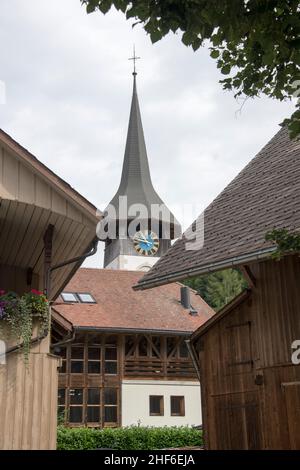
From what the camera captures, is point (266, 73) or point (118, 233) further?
point (118, 233)

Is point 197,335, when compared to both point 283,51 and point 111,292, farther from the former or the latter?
point 111,292

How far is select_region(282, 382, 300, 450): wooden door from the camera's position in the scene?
10.5m

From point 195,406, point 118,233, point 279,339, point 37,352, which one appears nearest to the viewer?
point 37,352

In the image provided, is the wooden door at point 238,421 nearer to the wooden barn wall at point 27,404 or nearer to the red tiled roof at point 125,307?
the wooden barn wall at point 27,404

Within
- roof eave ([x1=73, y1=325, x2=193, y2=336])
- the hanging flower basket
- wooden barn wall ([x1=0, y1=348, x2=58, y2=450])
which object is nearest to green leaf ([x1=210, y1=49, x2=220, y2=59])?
the hanging flower basket

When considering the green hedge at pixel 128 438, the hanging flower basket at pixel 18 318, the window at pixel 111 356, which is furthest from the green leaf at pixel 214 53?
the window at pixel 111 356

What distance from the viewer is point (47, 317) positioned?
A: 30.9 ft

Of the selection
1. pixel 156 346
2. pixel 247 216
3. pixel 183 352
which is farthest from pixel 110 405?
pixel 247 216

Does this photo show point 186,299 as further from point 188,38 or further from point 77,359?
point 188,38

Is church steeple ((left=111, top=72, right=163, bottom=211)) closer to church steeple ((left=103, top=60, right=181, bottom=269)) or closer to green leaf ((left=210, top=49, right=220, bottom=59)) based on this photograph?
church steeple ((left=103, top=60, right=181, bottom=269))

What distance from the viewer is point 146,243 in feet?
190

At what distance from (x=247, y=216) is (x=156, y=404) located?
2542 cm
